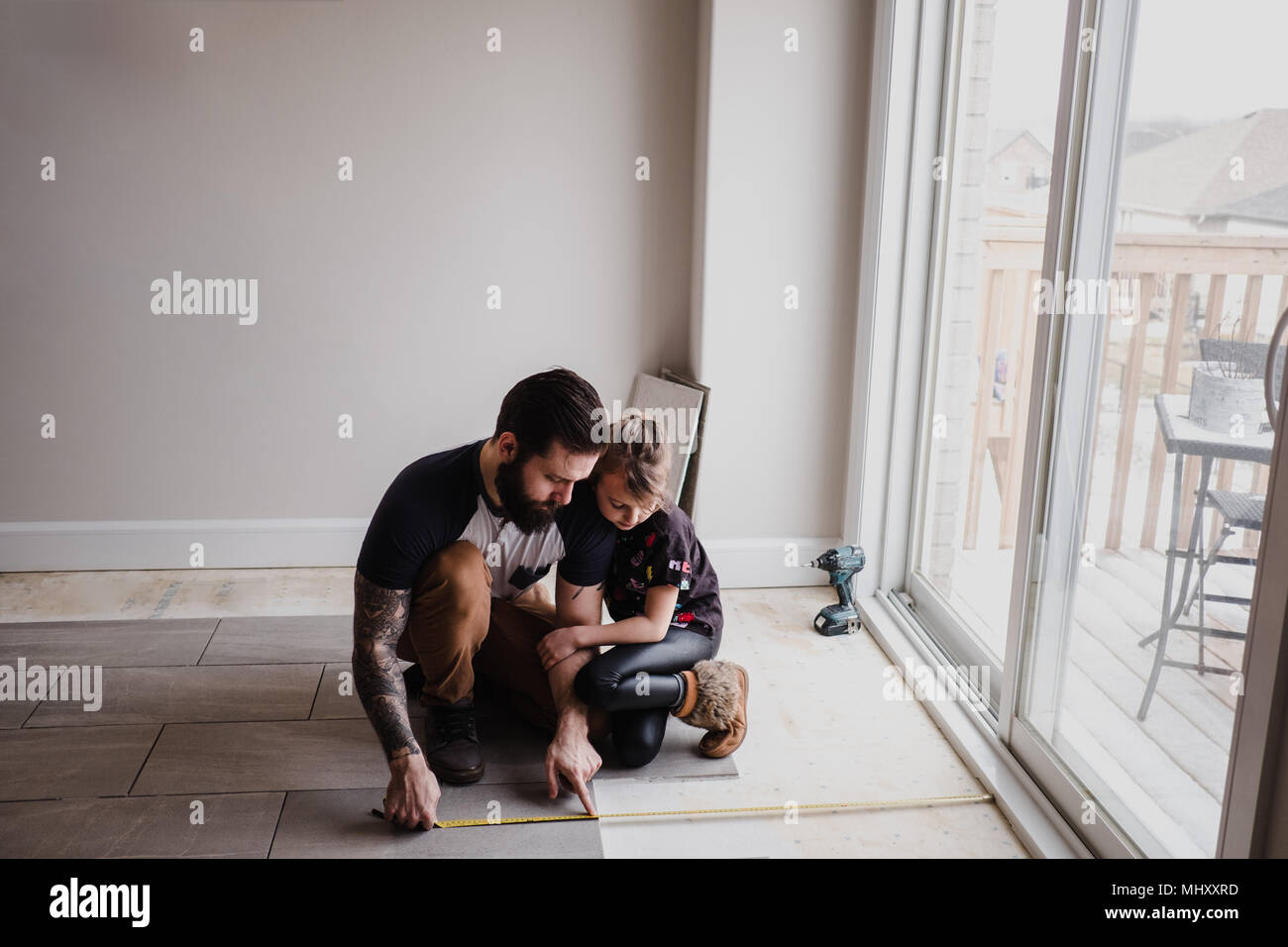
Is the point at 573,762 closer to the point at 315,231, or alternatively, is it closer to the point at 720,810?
the point at 720,810

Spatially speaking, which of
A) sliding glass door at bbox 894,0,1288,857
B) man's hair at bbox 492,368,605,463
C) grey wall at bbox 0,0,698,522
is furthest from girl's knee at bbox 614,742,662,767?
grey wall at bbox 0,0,698,522

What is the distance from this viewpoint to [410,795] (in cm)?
206

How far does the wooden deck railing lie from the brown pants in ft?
3.81

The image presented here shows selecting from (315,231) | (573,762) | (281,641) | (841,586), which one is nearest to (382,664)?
(573,762)

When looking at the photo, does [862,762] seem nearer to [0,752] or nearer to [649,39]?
[0,752]

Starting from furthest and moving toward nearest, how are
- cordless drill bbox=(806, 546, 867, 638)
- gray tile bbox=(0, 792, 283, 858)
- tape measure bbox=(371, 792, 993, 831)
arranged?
cordless drill bbox=(806, 546, 867, 638), tape measure bbox=(371, 792, 993, 831), gray tile bbox=(0, 792, 283, 858)

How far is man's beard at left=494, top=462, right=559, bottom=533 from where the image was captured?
2.08m

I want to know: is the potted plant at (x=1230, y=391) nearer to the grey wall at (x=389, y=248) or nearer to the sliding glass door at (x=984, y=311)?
the sliding glass door at (x=984, y=311)

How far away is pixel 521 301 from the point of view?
3.48m

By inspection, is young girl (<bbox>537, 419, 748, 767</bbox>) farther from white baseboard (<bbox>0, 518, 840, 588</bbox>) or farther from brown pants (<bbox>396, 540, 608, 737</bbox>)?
white baseboard (<bbox>0, 518, 840, 588</bbox>)

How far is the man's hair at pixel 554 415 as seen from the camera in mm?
1997

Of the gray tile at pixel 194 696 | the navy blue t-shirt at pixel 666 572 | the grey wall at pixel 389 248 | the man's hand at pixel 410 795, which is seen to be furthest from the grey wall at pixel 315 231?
the man's hand at pixel 410 795

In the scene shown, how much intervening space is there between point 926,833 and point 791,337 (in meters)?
1.67

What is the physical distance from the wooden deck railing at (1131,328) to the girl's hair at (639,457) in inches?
33.7
